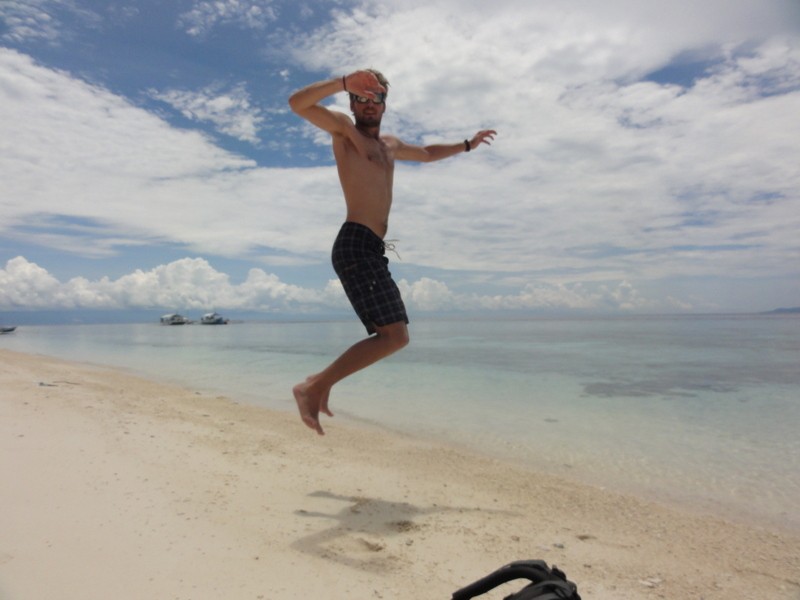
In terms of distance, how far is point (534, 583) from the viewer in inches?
59.6

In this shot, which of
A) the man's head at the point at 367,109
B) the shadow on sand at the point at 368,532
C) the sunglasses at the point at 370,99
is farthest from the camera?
the man's head at the point at 367,109

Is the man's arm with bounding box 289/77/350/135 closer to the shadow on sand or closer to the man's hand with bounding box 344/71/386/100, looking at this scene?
the man's hand with bounding box 344/71/386/100

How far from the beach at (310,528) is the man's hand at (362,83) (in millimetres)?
2619

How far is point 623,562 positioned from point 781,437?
6319 mm

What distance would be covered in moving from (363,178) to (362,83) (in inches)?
23.0

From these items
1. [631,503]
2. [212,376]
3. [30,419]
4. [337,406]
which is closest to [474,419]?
[337,406]

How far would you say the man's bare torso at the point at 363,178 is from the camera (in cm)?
320

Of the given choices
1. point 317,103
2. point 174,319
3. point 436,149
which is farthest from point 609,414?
point 174,319

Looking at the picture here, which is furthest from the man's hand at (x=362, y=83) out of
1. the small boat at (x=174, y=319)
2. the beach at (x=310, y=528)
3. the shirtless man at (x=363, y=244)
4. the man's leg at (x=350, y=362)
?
the small boat at (x=174, y=319)

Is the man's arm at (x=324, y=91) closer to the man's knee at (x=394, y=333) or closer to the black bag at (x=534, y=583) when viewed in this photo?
the man's knee at (x=394, y=333)

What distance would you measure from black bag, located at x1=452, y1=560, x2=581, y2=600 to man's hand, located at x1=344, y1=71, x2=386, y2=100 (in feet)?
8.12

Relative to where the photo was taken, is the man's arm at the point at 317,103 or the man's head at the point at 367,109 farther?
the man's head at the point at 367,109

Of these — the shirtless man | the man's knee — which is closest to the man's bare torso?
the shirtless man

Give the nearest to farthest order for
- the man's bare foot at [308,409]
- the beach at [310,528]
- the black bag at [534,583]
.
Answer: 1. the black bag at [534,583]
2. the beach at [310,528]
3. the man's bare foot at [308,409]
